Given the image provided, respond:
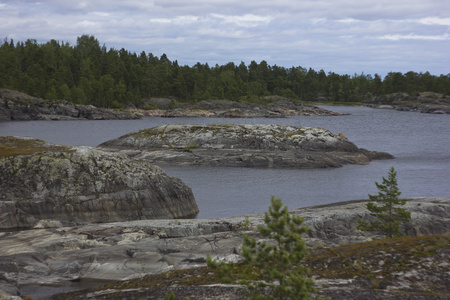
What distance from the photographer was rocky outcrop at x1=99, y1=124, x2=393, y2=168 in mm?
Answer: 61750

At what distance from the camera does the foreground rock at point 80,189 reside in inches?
1192

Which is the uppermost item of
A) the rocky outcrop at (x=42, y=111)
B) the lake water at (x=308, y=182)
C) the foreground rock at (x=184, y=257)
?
the rocky outcrop at (x=42, y=111)

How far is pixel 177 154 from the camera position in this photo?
2510 inches

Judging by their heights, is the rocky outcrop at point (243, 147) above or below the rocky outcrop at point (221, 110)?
below

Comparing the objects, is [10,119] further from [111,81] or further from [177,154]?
[177,154]

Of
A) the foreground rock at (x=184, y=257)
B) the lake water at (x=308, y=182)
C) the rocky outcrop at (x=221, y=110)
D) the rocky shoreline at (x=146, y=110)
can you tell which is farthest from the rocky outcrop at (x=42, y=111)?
the foreground rock at (x=184, y=257)

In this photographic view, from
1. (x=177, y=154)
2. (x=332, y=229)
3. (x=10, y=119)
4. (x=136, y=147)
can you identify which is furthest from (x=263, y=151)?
(x=10, y=119)

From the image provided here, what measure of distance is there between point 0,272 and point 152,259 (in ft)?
21.6

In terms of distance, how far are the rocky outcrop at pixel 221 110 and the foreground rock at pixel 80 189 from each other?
128 meters

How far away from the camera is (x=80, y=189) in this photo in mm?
32000

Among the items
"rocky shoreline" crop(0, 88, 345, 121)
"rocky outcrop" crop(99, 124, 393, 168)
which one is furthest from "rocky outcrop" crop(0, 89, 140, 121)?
"rocky outcrop" crop(99, 124, 393, 168)

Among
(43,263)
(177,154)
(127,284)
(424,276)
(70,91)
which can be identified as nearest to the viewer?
(424,276)

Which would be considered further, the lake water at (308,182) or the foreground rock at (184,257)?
the lake water at (308,182)

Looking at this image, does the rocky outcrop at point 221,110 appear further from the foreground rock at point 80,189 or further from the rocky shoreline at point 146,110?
the foreground rock at point 80,189
